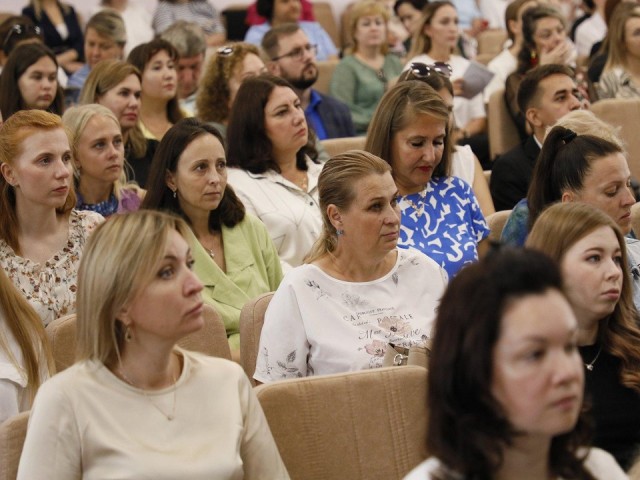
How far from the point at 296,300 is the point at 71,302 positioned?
0.72 metres

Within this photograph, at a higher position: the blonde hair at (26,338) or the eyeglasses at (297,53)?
the eyeglasses at (297,53)

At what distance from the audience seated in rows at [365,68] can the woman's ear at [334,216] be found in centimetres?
307

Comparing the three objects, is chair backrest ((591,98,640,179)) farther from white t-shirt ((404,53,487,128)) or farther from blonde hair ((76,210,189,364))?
A: blonde hair ((76,210,189,364))

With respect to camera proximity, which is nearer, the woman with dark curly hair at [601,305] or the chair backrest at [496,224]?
the woman with dark curly hair at [601,305]

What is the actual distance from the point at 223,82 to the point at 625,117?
1.69 meters

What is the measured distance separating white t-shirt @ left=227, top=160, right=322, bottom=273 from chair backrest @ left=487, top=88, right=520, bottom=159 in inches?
60.5

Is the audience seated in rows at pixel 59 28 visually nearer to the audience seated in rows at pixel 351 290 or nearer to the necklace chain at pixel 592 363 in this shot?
the audience seated in rows at pixel 351 290

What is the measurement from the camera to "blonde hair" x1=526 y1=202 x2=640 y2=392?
229 centimetres

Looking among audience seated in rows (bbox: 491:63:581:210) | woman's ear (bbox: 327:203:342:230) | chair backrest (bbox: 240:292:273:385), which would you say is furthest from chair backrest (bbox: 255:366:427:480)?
audience seated in rows (bbox: 491:63:581:210)

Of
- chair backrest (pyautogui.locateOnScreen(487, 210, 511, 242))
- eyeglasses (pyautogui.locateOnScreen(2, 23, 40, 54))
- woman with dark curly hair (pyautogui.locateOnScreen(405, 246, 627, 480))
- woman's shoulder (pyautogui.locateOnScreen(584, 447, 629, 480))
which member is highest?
eyeglasses (pyautogui.locateOnScreen(2, 23, 40, 54))

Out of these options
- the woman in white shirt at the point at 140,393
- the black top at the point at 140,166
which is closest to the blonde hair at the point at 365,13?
the black top at the point at 140,166

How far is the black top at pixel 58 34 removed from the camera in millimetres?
6676

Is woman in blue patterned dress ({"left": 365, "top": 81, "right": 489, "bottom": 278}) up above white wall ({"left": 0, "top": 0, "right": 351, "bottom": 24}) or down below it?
below

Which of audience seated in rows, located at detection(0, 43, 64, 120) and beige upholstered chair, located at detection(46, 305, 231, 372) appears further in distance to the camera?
audience seated in rows, located at detection(0, 43, 64, 120)
